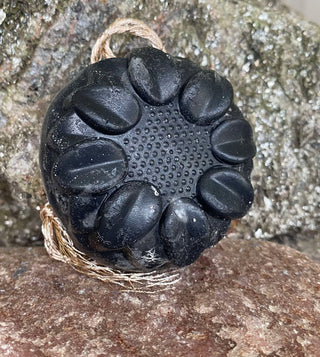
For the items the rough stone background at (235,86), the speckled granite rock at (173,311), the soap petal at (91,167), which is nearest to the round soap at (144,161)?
the soap petal at (91,167)

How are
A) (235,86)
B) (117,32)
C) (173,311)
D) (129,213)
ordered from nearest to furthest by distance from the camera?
A: (129,213) < (173,311) < (117,32) < (235,86)

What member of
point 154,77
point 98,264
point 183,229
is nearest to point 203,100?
point 154,77

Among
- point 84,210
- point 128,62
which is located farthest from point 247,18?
point 84,210

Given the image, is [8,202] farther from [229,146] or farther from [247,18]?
[247,18]

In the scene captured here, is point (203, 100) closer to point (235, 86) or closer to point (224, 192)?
point (224, 192)

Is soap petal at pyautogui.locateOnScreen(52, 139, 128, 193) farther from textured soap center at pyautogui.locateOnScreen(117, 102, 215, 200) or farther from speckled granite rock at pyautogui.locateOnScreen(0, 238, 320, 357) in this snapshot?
speckled granite rock at pyautogui.locateOnScreen(0, 238, 320, 357)

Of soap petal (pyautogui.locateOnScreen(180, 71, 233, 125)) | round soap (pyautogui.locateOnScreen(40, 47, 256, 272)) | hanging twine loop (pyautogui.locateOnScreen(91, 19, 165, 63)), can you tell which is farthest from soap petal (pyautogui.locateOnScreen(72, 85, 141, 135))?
hanging twine loop (pyautogui.locateOnScreen(91, 19, 165, 63))
